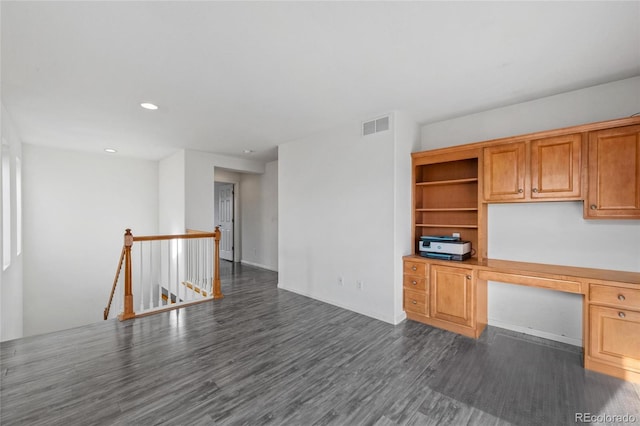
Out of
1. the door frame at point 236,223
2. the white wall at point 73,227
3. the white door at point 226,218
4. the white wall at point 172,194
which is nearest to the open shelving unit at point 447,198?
the white wall at point 172,194

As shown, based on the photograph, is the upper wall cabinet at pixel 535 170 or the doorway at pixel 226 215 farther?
the doorway at pixel 226 215

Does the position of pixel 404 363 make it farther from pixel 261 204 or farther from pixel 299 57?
pixel 261 204

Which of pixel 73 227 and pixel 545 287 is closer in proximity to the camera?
pixel 545 287

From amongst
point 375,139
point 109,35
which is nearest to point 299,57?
point 109,35

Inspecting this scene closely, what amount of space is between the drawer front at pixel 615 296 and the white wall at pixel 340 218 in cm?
182

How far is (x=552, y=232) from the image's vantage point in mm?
3000

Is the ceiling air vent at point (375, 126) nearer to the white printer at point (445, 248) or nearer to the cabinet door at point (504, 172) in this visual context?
the cabinet door at point (504, 172)

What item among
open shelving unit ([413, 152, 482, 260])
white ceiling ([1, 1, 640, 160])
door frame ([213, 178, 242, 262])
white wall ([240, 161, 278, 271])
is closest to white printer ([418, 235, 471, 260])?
open shelving unit ([413, 152, 482, 260])

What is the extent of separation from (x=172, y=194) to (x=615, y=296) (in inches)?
274

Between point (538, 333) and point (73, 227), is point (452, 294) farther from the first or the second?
point (73, 227)

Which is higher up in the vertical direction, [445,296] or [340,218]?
[340,218]

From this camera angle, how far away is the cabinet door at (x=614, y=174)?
237 centimetres

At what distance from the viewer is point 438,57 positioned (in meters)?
2.23

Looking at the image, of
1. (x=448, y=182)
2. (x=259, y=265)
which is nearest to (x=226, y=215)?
(x=259, y=265)
